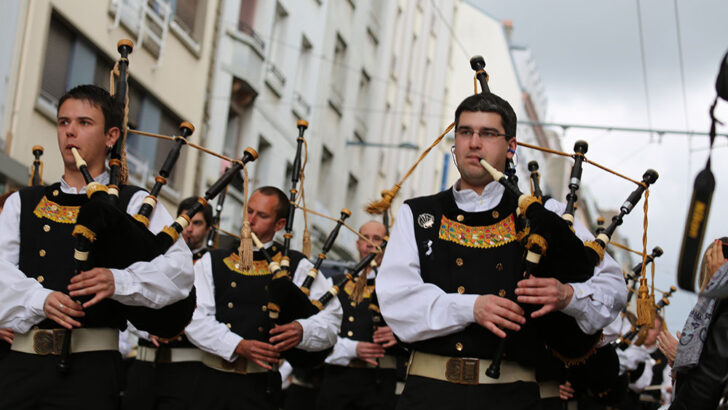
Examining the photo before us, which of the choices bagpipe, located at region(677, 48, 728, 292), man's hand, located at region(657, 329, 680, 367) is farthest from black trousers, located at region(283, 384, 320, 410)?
bagpipe, located at region(677, 48, 728, 292)

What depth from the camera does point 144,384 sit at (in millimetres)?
8969

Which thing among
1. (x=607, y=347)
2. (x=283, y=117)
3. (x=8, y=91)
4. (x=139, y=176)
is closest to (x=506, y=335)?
(x=607, y=347)

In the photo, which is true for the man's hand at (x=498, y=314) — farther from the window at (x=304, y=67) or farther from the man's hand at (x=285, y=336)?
the window at (x=304, y=67)

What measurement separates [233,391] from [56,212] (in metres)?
2.35

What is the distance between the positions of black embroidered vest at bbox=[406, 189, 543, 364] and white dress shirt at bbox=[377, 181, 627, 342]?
6 centimetres

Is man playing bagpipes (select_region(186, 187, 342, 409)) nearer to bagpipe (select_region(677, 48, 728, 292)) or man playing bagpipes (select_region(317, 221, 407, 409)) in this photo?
man playing bagpipes (select_region(317, 221, 407, 409))

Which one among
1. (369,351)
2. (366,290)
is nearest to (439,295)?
(369,351)

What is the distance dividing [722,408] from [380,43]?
92.2 ft

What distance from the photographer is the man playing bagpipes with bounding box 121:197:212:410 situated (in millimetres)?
8273

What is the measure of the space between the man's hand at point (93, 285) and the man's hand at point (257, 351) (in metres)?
2.40

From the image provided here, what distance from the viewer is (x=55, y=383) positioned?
208 inches

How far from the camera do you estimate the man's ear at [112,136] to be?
5.84m

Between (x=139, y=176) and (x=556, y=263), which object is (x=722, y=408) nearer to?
(x=556, y=263)

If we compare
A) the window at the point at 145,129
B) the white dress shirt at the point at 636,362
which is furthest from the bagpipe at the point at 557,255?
the window at the point at 145,129
